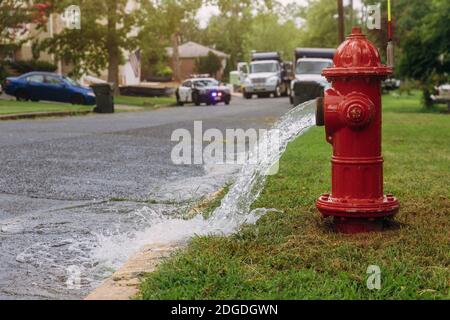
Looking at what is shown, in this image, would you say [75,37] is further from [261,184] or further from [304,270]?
[304,270]

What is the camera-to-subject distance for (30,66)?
40469mm

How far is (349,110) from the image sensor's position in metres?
4.72

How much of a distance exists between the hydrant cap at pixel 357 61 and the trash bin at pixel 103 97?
21.6 m

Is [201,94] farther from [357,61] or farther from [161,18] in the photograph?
[357,61]

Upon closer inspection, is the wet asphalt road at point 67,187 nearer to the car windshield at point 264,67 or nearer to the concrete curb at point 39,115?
the concrete curb at point 39,115

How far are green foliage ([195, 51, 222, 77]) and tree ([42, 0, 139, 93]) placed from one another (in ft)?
132

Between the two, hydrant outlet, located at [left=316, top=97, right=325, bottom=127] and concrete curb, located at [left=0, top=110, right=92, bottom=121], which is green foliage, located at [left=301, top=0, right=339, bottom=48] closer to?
concrete curb, located at [left=0, top=110, right=92, bottom=121]

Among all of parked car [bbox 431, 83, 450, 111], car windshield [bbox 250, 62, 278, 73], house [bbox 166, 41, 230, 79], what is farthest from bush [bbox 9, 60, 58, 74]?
house [bbox 166, 41, 230, 79]

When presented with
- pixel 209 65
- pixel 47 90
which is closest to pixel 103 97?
pixel 47 90

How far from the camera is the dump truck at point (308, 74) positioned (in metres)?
28.4

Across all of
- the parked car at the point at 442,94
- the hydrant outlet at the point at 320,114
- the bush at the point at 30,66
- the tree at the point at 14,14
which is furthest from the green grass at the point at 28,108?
the hydrant outlet at the point at 320,114

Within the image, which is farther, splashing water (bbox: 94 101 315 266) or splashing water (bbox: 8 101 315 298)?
A: splashing water (bbox: 94 101 315 266)

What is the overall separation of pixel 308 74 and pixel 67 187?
2638 centimetres

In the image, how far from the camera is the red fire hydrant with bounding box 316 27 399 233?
4742 mm
